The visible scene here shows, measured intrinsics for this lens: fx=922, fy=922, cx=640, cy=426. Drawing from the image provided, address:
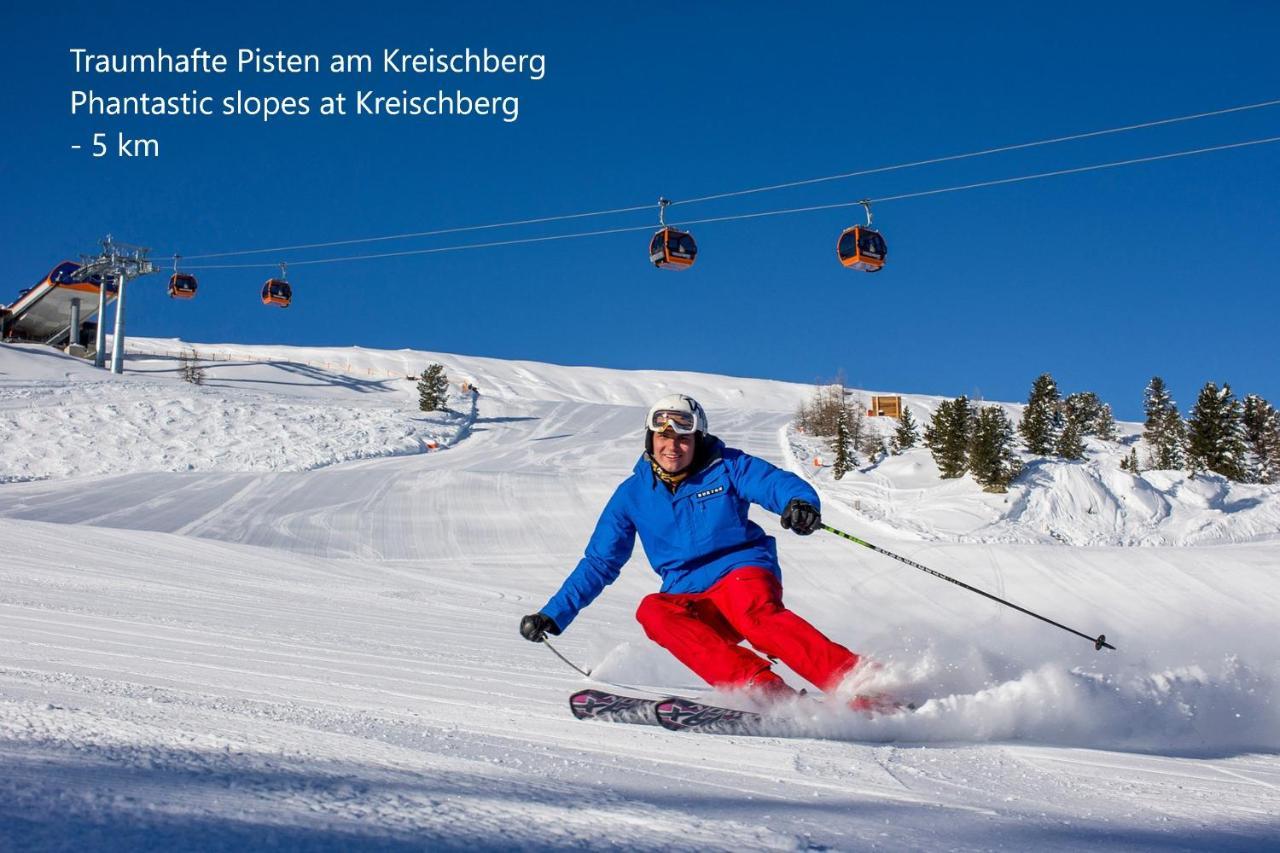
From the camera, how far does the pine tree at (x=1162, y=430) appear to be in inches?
1549

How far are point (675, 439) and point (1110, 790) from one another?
235cm

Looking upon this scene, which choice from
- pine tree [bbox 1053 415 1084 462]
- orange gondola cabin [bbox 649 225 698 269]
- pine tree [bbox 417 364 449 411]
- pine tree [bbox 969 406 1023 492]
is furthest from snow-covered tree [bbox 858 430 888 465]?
pine tree [bbox 417 364 449 411]

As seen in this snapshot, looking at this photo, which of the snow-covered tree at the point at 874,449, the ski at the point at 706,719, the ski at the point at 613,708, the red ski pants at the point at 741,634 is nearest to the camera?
the ski at the point at 706,719

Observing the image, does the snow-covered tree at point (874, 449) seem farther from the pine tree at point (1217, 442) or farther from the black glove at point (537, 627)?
the black glove at point (537, 627)

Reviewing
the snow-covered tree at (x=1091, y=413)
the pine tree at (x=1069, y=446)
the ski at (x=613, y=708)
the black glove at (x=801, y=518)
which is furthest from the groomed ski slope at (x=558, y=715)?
the snow-covered tree at (x=1091, y=413)

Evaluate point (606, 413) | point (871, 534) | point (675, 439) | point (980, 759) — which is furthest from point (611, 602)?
point (606, 413)

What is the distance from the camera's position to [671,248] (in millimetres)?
18609

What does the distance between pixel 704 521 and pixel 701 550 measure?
13 cm

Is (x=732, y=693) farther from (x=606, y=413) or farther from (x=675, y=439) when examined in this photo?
(x=606, y=413)

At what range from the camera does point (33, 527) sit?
11555 mm

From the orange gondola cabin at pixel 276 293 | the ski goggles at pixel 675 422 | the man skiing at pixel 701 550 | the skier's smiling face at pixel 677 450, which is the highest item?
the orange gondola cabin at pixel 276 293

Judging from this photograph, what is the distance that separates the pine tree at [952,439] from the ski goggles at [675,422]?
26.4m

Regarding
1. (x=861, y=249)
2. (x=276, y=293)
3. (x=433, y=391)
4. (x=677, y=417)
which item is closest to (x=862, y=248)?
(x=861, y=249)

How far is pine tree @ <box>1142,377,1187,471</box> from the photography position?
129ft
